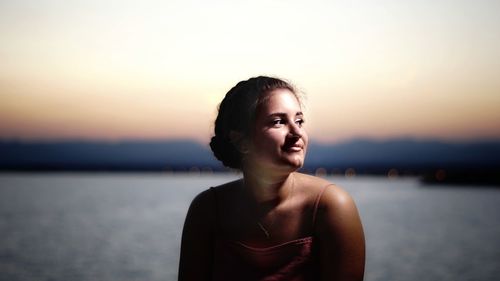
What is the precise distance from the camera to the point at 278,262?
2209mm

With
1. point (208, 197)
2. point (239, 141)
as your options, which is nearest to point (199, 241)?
point (208, 197)

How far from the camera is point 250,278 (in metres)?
2.22

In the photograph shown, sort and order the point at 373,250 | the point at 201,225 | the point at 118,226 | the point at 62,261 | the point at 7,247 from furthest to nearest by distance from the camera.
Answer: the point at 118,226 → the point at 7,247 → the point at 373,250 → the point at 62,261 → the point at 201,225

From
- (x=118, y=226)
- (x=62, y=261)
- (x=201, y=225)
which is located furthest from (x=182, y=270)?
(x=118, y=226)

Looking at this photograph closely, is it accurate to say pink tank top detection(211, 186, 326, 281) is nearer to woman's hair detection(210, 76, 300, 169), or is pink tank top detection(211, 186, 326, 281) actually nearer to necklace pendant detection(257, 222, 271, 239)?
necklace pendant detection(257, 222, 271, 239)

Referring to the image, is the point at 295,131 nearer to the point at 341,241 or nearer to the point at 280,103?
the point at 280,103

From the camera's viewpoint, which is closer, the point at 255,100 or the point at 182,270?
the point at 255,100

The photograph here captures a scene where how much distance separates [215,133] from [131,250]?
114ft

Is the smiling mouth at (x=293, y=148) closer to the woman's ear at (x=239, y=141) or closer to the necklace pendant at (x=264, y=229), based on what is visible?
the woman's ear at (x=239, y=141)

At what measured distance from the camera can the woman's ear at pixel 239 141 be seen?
2.24 meters

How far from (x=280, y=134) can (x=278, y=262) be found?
454mm

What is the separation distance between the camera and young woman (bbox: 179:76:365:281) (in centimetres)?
215

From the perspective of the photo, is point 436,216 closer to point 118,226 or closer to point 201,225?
point 118,226

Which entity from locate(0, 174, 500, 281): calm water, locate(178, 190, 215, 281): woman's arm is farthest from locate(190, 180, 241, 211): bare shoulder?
locate(0, 174, 500, 281): calm water
